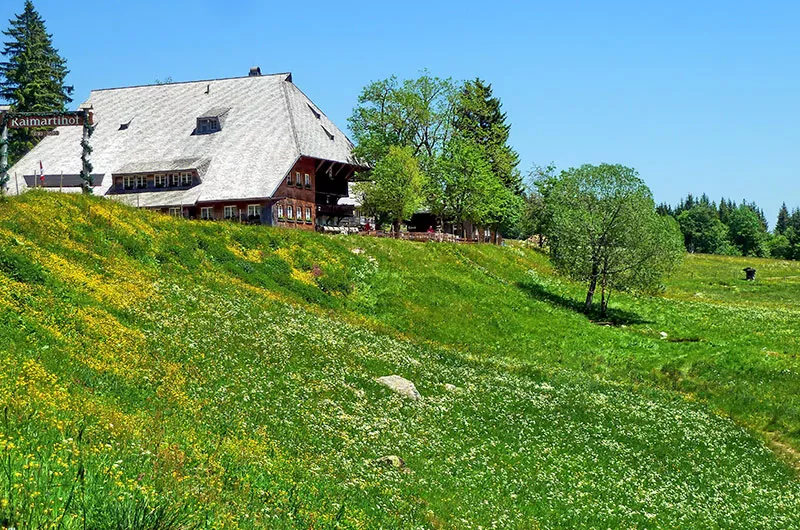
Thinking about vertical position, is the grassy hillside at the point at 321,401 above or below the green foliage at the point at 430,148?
below

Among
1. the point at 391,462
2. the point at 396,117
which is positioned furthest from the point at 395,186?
the point at 391,462

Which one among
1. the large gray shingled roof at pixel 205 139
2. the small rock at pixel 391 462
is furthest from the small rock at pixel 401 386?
the large gray shingled roof at pixel 205 139

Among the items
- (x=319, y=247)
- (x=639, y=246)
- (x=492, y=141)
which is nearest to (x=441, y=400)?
(x=319, y=247)

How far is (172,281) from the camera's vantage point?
3161cm

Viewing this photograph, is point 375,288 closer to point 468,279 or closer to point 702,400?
point 468,279

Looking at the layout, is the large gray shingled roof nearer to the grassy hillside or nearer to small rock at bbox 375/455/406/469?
the grassy hillside

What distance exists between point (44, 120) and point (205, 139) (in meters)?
35.3

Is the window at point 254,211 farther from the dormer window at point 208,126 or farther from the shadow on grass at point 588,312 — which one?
the shadow on grass at point 588,312

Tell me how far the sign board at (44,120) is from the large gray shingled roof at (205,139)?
83.3 feet

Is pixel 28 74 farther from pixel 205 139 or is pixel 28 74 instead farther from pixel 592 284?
pixel 592 284

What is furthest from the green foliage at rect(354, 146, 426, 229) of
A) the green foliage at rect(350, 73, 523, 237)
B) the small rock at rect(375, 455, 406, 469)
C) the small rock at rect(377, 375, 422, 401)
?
the small rock at rect(375, 455, 406, 469)

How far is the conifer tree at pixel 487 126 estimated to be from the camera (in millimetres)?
95750

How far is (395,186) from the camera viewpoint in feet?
250

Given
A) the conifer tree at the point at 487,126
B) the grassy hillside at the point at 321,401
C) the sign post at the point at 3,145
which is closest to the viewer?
the grassy hillside at the point at 321,401
